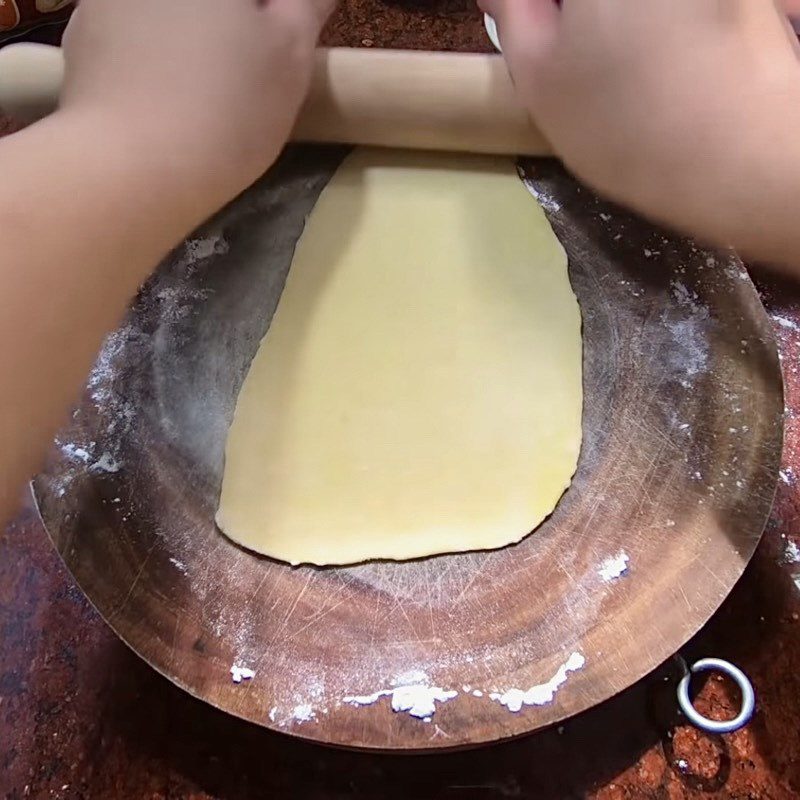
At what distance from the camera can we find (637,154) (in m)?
0.73

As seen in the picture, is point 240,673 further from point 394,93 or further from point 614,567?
point 394,93

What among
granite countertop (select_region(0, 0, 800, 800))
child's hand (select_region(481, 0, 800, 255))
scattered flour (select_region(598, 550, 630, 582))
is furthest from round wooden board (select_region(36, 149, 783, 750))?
child's hand (select_region(481, 0, 800, 255))

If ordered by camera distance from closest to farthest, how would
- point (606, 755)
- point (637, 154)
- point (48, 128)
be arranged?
point (48, 128)
point (637, 154)
point (606, 755)

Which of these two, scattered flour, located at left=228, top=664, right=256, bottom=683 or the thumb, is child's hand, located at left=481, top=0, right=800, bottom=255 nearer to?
the thumb

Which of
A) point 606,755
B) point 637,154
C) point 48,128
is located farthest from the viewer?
point 606,755

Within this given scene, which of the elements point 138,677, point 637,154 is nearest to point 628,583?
point 637,154

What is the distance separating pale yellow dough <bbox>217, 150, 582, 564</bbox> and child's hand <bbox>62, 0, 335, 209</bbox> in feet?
0.71

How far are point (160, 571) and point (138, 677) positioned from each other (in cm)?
15

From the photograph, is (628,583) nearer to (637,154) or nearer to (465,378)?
(465,378)

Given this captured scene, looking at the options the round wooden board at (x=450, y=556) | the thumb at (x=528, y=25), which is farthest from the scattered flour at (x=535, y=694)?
the thumb at (x=528, y=25)

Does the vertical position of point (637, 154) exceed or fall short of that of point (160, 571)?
it exceeds it

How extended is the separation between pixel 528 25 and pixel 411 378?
0.38 metres

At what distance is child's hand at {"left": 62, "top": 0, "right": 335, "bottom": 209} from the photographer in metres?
0.70

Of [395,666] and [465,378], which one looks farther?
[465,378]
